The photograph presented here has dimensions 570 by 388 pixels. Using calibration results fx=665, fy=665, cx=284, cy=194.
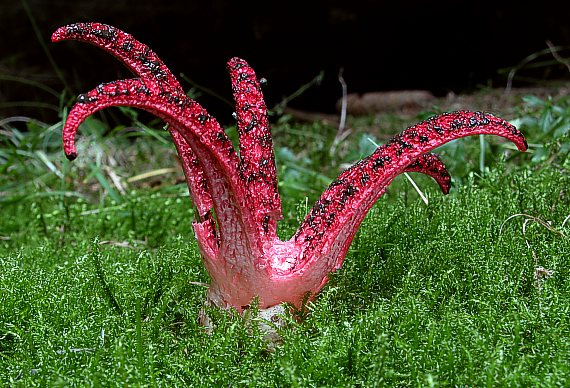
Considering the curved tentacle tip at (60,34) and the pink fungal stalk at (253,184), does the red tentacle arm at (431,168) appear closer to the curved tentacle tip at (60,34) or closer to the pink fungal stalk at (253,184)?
the pink fungal stalk at (253,184)

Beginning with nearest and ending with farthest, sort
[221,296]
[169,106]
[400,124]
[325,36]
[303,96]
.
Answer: [169,106] < [221,296] < [400,124] < [325,36] < [303,96]

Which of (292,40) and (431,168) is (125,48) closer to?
(431,168)

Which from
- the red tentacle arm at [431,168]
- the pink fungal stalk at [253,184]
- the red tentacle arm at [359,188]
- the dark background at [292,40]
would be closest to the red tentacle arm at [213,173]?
the pink fungal stalk at [253,184]

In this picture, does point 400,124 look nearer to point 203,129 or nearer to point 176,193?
point 176,193

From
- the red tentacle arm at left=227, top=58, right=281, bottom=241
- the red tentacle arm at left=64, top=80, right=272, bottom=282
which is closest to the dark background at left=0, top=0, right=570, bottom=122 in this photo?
the red tentacle arm at left=227, top=58, right=281, bottom=241

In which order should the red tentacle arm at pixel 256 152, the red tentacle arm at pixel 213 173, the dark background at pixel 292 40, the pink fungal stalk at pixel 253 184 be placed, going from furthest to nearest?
the dark background at pixel 292 40 → the red tentacle arm at pixel 256 152 → the pink fungal stalk at pixel 253 184 → the red tentacle arm at pixel 213 173

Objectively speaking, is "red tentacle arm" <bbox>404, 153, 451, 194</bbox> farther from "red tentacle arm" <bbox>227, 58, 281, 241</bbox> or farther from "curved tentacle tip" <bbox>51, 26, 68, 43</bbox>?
"curved tentacle tip" <bbox>51, 26, 68, 43</bbox>

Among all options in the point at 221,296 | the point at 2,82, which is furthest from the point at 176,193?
the point at 2,82
